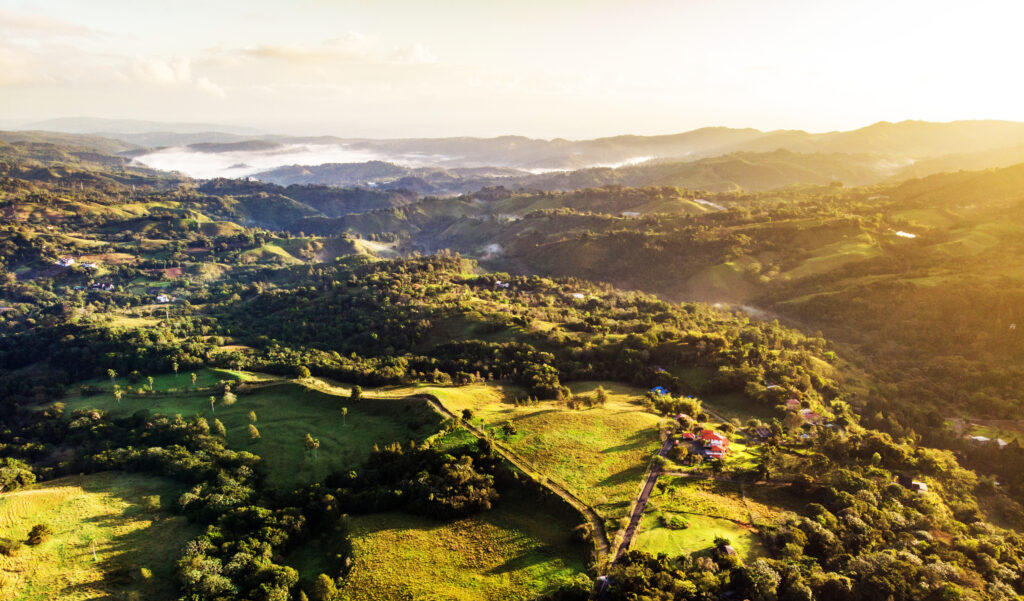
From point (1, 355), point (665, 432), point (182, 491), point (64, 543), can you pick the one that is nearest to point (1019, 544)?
point (665, 432)

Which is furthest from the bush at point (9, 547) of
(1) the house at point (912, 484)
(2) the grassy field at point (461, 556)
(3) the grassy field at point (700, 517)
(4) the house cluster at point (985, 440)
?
(4) the house cluster at point (985, 440)

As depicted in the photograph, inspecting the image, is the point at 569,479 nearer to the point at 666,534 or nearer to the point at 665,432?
the point at 666,534

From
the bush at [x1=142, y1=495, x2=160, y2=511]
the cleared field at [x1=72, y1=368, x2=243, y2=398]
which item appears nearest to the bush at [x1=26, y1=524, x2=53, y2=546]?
the bush at [x1=142, y1=495, x2=160, y2=511]

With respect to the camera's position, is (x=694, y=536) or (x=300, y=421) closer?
(x=694, y=536)

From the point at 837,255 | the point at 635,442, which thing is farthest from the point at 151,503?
the point at 837,255

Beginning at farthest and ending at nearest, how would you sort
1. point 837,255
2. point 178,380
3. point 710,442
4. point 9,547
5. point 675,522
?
point 837,255 → point 178,380 → point 710,442 → point 675,522 → point 9,547

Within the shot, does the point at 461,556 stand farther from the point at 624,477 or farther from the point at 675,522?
the point at 675,522

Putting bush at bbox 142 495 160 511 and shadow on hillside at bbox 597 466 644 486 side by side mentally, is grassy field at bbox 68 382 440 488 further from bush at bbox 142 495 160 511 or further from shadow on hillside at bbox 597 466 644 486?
shadow on hillside at bbox 597 466 644 486
